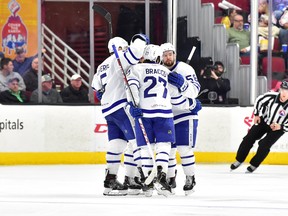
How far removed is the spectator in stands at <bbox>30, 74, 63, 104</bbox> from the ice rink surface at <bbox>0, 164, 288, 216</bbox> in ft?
3.15

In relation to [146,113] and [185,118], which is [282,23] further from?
[146,113]

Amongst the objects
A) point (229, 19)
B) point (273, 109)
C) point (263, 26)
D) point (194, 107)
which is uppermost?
point (229, 19)

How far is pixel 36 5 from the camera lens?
1378 cm

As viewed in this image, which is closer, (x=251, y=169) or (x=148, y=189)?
(x=148, y=189)

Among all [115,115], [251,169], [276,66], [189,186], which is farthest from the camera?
[276,66]

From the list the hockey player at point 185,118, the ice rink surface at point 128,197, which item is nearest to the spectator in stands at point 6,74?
the ice rink surface at point 128,197

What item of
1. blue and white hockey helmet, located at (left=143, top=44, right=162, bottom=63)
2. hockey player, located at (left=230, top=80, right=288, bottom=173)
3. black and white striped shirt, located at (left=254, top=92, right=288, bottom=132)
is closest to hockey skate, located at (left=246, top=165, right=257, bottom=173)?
hockey player, located at (left=230, top=80, right=288, bottom=173)

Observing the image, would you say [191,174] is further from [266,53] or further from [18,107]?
[266,53]

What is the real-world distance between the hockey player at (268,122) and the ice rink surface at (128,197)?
0.87ft

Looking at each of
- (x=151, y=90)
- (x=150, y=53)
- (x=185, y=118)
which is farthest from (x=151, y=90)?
(x=185, y=118)

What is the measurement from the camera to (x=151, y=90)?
30.1 ft

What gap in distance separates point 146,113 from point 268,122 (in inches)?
165

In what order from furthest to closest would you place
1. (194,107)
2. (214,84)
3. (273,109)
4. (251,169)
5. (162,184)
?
(214,84) < (273,109) < (251,169) < (194,107) < (162,184)

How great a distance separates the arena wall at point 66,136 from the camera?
13.4 meters
